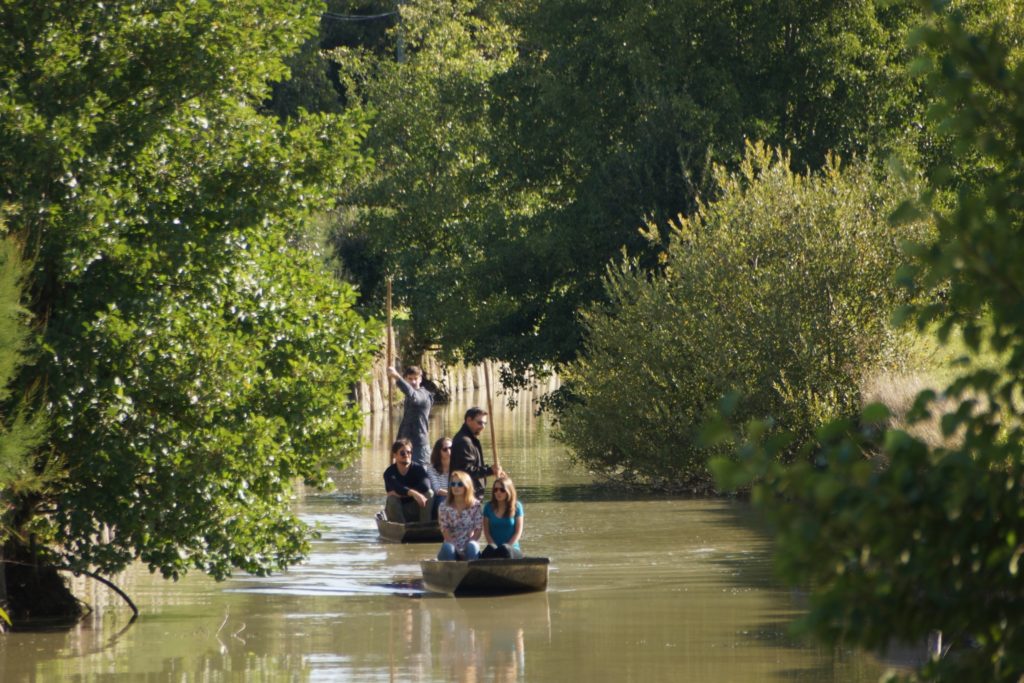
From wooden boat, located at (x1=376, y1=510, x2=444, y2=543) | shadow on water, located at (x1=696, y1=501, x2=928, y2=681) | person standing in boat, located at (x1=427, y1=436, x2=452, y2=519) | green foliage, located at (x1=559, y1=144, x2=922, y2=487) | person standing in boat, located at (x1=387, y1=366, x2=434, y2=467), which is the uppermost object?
green foliage, located at (x1=559, y1=144, x2=922, y2=487)

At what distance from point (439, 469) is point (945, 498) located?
1834cm

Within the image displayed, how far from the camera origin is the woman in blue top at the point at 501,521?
54.9 feet

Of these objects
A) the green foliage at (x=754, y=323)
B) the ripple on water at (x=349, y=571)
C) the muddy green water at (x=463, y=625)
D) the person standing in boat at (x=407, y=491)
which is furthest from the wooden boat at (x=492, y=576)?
the green foliage at (x=754, y=323)

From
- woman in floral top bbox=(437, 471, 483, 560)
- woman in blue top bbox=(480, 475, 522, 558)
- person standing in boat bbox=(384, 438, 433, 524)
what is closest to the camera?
woman in blue top bbox=(480, 475, 522, 558)

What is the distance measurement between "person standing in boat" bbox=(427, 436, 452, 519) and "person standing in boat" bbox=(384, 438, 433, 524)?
0.11 meters

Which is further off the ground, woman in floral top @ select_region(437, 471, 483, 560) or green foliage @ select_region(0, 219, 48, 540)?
green foliage @ select_region(0, 219, 48, 540)

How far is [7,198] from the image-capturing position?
44.0 feet

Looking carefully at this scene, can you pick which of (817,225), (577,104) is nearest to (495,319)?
(577,104)

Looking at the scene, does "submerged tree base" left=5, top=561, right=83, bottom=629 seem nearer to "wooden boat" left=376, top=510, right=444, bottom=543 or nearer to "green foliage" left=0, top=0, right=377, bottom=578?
"green foliage" left=0, top=0, right=377, bottom=578

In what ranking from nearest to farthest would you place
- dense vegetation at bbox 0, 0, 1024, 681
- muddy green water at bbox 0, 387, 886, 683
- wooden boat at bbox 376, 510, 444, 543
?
dense vegetation at bbox 0, 0, 1024, 681
muddy green water at bbox 0, 387, 886, 683
wooden boat at bbox 376, 510, 444, 543

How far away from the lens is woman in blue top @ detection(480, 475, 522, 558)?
16734mm

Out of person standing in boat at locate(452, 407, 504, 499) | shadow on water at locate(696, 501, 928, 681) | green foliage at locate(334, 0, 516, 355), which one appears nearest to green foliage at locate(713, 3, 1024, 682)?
shadow on water at locate(696, 501, 928, 681)

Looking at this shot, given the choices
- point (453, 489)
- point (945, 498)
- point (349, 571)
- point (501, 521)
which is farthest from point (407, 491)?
point (945, 498)

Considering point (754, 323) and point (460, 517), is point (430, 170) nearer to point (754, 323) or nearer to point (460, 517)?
point (754, 323)
